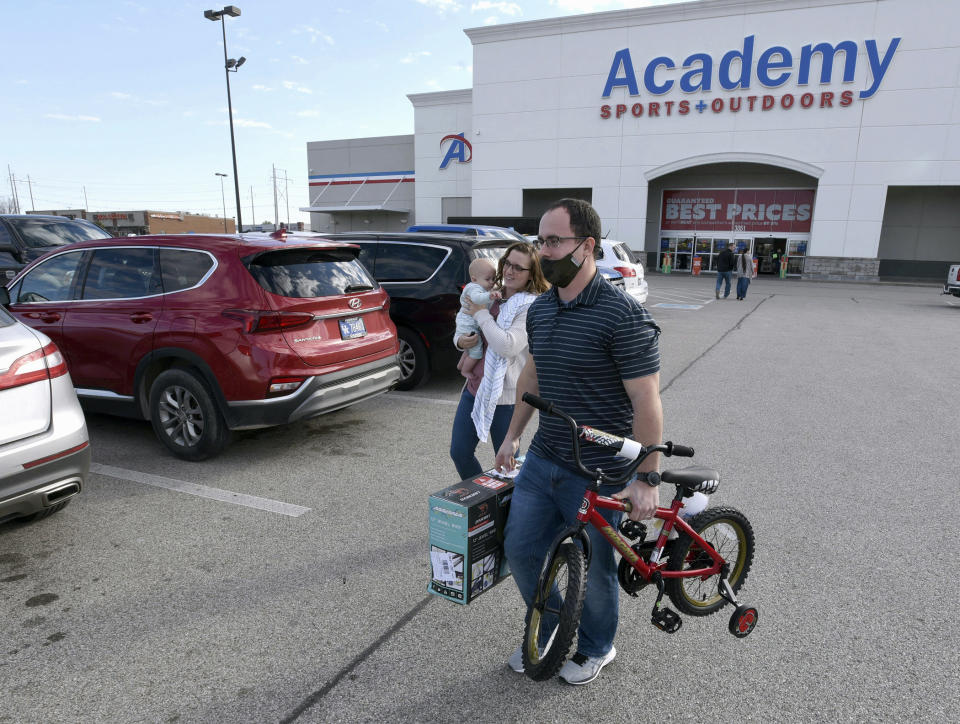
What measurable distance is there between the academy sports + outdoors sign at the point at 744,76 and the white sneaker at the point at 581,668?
2911 centimetres

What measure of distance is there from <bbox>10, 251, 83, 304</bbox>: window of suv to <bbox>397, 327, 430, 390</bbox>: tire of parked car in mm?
3230

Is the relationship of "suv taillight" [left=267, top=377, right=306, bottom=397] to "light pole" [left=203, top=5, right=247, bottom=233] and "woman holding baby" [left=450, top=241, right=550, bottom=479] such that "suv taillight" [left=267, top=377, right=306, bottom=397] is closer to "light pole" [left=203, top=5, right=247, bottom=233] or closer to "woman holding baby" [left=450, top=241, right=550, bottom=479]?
"woman holding baby" [left=450, top=241, right=550, bottom=479]

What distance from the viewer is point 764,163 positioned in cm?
2683

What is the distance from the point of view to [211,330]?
14.7 feet

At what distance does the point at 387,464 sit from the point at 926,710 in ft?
11.5

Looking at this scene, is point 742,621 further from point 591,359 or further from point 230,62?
point 230,62

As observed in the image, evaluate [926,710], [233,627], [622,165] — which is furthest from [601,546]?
[622,165]

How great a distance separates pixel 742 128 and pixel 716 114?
1.30 meters

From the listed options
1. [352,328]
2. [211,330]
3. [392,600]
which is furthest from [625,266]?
[392,600]

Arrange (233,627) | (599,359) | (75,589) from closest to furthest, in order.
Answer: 1. (599,359)
2. (233,627)
3. (75,589)

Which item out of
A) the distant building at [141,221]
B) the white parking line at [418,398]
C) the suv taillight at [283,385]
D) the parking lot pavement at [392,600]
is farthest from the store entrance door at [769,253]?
the distant building at [141,221]

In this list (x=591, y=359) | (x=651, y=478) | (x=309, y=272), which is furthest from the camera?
(x=309, y=272)

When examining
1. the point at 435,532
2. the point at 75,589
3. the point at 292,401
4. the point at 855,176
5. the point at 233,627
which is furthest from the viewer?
the point at 855,176

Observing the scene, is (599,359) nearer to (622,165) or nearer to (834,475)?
(834,475)
